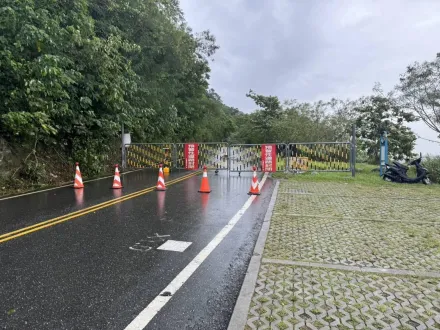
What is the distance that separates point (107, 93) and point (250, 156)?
729 cm

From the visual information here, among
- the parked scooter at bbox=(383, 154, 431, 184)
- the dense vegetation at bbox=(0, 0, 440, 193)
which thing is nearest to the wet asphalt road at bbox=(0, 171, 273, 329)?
the dense vegetation at bbox=(0, 0, 440, 193)

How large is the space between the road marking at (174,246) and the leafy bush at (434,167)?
11750 millimetres

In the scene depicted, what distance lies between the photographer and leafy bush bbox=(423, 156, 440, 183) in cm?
1283

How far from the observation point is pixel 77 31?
10.4m

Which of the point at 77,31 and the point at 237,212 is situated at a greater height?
the point at 77,31

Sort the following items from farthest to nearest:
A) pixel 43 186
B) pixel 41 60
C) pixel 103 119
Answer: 1. pixel 103 119
2. pixel 43 186
3. pixel 41 60

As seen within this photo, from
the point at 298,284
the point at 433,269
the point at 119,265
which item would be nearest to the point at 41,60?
the point at 119,265

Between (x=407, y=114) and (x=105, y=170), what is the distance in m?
17.0

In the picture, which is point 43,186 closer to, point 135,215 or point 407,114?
point 135,215

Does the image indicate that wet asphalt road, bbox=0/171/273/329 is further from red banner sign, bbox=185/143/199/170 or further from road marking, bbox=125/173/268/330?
red banner sign, bbox=185/143/199/170

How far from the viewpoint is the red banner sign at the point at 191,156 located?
1597 cm

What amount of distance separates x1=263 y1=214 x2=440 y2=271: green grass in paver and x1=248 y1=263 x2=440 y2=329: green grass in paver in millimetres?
484

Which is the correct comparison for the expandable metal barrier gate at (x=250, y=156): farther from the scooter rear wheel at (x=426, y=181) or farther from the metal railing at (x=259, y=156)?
the scooter rear wheel at (x=426, y=181)

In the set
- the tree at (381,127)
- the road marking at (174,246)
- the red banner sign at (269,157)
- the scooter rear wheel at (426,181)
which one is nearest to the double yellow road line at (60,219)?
the road marking at (174,246)
